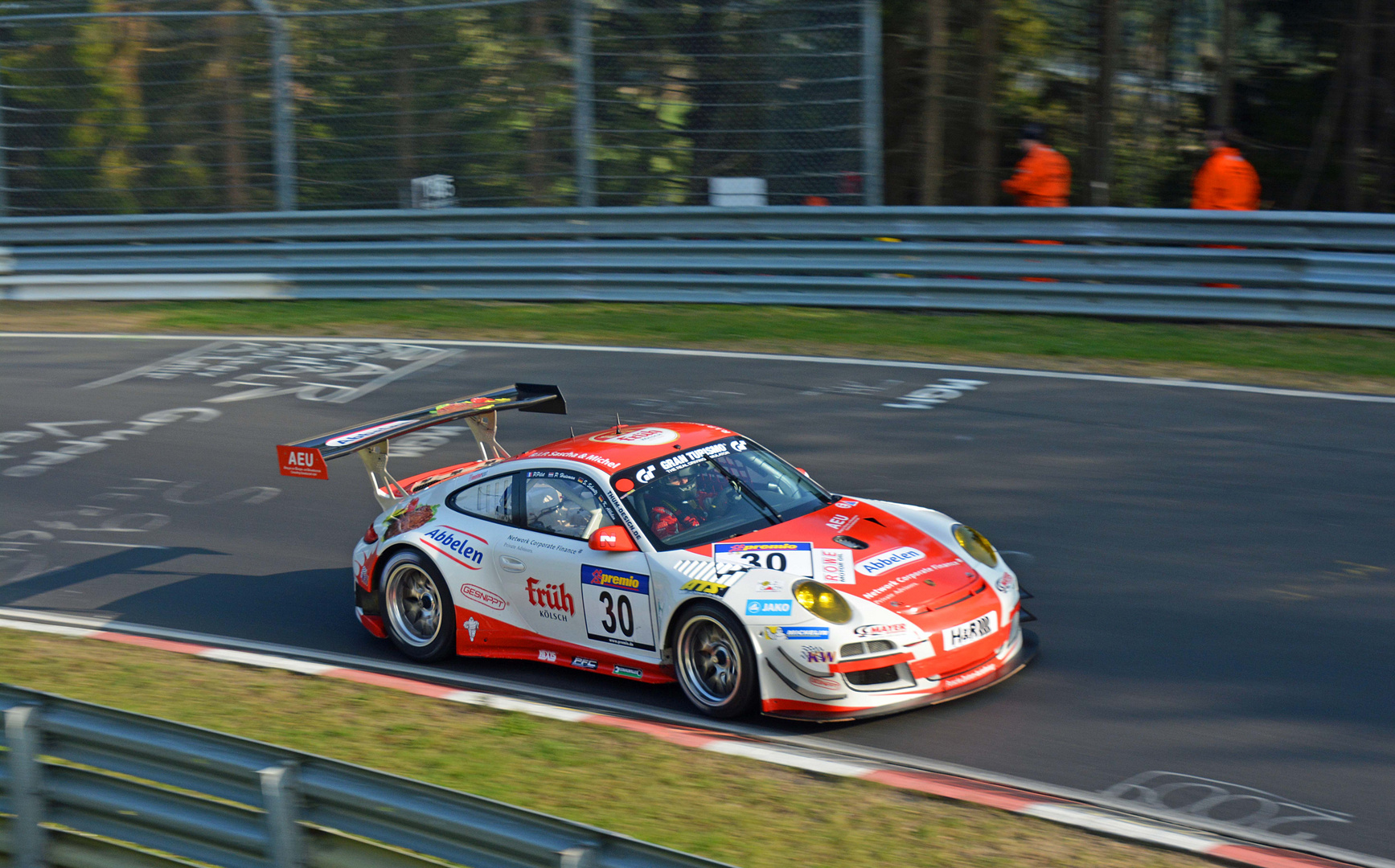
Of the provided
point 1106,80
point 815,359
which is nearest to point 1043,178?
point 1106,80

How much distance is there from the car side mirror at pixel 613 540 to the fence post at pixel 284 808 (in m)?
2.99

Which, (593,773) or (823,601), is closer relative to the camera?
(593,773)

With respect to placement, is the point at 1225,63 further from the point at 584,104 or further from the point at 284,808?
the point at 284,808

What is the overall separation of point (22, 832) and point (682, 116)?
12398mm

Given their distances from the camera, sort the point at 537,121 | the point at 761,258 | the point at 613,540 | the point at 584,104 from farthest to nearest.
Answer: the point at 537,121 < the point at 584,104 < the point at 761,258 < the point at 613,540

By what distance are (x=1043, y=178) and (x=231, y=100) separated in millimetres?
10237

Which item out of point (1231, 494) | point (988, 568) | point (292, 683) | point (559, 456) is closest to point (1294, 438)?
point (1231, 494)

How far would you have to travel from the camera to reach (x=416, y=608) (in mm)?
7895

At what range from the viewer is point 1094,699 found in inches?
256

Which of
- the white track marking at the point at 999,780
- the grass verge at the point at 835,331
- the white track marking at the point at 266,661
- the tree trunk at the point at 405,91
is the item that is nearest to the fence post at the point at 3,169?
the grass verge at the point at 835,331

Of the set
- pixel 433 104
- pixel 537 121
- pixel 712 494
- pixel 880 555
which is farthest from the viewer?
pixel 433 104

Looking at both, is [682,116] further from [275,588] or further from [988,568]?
[988,568]

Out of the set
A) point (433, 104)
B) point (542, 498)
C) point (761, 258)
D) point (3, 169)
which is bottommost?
point (542, 498)

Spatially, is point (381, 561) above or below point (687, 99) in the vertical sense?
below
